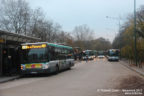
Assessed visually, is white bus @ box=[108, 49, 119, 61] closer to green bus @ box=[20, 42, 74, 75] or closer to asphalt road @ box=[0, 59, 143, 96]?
green bus @ box=[20, 42, 74, 75]

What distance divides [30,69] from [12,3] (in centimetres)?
2723

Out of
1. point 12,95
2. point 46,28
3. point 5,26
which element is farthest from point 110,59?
point 12,95

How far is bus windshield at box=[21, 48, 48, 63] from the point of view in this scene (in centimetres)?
1677

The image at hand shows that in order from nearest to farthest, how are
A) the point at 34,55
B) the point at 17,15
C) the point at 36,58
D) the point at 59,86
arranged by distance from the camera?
the point at 59,86
the point at 36,58
the point at 34,55
the point at 17,15

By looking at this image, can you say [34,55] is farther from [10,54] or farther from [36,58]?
[10,54]

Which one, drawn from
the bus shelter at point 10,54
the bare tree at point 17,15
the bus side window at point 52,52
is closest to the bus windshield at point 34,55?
the bus side window at point 52,52

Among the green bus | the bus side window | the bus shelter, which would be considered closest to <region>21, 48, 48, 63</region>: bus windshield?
the green bus

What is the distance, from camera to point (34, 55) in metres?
16.9

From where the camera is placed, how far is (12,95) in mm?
9250

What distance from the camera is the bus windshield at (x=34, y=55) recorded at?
16.8 m

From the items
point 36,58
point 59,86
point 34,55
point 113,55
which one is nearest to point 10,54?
point 34,55

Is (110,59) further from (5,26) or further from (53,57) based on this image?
(53,57)

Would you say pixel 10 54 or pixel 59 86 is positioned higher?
pixel 10 54

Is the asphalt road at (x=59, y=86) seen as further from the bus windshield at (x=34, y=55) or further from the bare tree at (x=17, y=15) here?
the bare tree at (x=17, y=15)
